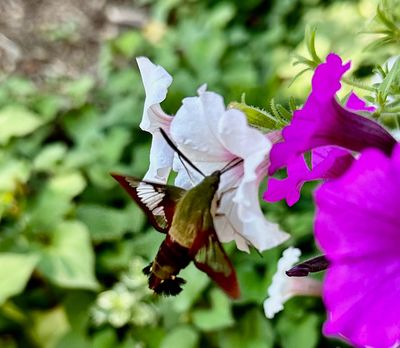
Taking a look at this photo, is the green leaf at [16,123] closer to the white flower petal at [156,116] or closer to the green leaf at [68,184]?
the green leaf at [68,184]

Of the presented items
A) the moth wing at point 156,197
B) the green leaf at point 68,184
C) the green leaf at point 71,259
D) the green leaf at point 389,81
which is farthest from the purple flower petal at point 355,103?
the green leaf at point 68,184

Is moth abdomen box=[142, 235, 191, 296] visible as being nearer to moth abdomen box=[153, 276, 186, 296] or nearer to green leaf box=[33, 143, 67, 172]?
moth abdomen box=[153, 276, 186, 296]

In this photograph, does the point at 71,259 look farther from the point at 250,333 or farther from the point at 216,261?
the point at 216,261

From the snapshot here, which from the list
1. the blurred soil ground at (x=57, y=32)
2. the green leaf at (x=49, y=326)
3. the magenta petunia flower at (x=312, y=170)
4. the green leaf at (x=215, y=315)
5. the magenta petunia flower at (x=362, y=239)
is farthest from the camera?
the blurred soil ground at (x=57, y=32)

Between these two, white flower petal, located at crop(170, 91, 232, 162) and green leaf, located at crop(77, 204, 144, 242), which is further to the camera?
green leaf, located at crop(77, 204, 144, 242)

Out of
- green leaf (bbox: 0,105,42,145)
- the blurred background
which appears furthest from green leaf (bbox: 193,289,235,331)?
green leaf (bbox: 0,105,42,145)

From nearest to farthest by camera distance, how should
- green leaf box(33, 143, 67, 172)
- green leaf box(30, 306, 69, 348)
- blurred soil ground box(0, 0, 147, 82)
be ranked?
green leaf box(30, 306, 69, 348) → green leaf box(33, 143, 67, 172) → blurred soil ground box(0, 0, 147, 82)
